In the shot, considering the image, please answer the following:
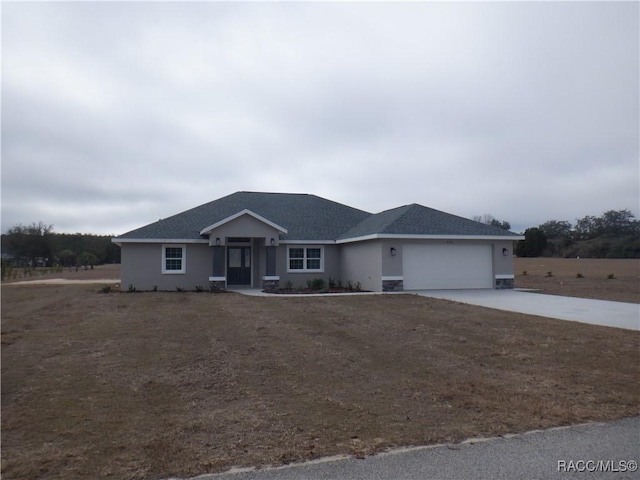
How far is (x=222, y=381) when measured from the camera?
7008mm

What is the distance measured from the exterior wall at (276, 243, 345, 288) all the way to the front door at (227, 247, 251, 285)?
168cm

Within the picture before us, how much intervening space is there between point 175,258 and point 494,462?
20441mm

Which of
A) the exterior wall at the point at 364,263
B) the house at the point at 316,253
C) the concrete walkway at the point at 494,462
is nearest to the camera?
the concrete walkway at the point at 494,462

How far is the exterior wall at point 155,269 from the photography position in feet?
72.9

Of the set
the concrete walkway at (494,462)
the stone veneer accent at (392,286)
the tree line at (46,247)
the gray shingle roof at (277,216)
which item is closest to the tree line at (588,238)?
the gray shingle roof at (277,216)

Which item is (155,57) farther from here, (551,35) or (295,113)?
(551,35)

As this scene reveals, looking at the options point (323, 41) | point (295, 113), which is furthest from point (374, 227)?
point (323, 41)

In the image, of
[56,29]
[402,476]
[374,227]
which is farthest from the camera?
[374,227]

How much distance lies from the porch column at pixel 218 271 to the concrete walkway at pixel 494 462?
18316mm

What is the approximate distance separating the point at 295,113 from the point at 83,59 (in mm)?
7467

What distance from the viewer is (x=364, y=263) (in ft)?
73.9

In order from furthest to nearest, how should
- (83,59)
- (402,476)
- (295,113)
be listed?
(295,113)
(83,59)
(402,476)

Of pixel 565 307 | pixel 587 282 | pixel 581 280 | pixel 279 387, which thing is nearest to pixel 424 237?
pixel 565 307

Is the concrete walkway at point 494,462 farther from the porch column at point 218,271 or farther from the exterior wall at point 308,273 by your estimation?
the exterior wall at point 308,273
